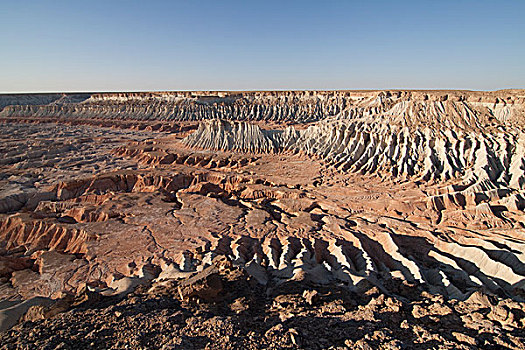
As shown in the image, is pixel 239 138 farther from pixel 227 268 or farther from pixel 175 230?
pixel 227 268

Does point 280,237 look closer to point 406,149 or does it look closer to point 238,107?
point 406,149

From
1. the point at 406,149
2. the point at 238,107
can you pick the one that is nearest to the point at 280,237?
the point at 406,149

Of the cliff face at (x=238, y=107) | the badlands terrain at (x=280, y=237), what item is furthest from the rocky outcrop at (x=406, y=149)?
the cliff face at (x=238, y=107)

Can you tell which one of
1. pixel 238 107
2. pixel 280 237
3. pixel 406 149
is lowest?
pixel 280 237

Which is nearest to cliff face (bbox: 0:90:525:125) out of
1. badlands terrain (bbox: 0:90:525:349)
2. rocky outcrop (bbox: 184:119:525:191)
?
rocky outcrop (bbox: 184:119:525:191)

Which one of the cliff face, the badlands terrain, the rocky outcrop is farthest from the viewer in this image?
the cliff face

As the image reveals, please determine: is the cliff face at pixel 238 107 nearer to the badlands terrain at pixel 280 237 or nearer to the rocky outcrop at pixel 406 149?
the rocky outcrop at pixel 406 149

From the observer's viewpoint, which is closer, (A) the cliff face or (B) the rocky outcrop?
(B) the rocky outcrop

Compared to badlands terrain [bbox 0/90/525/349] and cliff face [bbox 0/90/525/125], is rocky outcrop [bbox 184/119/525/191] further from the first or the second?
cliff face [bbox 0/90/525/125]

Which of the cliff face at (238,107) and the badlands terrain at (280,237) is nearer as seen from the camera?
the badlands terrain at (280,237)
